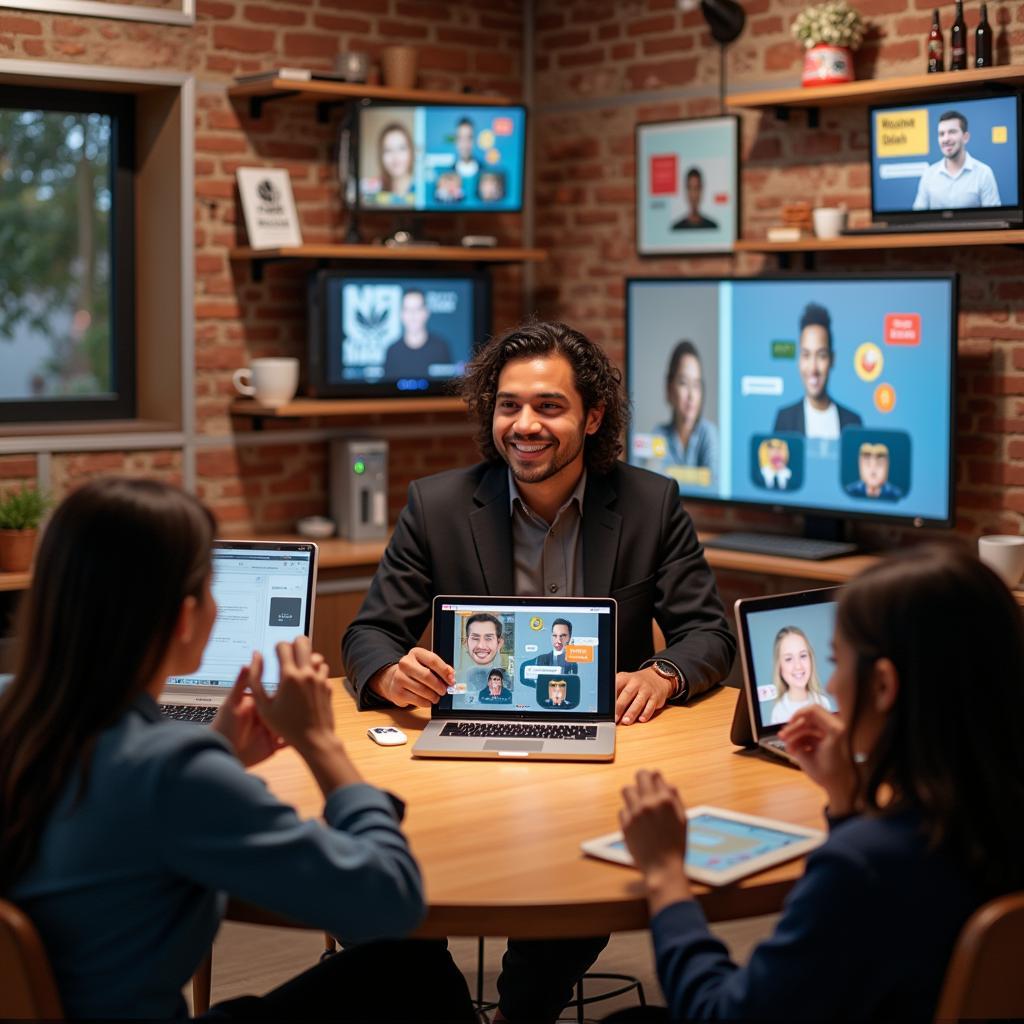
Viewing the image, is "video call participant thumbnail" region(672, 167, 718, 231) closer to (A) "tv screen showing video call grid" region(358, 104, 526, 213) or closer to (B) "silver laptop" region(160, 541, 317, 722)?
(A) "tv screen showing video call grid" region(358, 104, 526, 213)

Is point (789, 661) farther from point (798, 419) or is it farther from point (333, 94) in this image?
point (333, 94)

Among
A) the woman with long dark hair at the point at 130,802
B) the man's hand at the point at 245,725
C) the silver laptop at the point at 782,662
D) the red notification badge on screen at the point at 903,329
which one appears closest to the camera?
the woman with long dark hair at the point at 130,802

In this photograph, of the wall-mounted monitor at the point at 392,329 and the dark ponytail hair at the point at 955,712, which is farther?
the wall-mounted monitor at the point at 392,329

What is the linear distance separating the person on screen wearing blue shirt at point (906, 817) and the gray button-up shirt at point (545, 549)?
1.31m

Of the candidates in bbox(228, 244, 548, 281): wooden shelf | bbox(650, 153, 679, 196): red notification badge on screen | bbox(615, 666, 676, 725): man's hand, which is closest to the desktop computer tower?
bbox(228, 244, 548, 281): wooden shelf

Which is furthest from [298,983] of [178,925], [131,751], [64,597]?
[64,597]

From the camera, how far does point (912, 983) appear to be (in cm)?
159

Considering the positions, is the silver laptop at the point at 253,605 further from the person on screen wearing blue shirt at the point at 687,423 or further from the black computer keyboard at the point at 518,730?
the person on screen wearing blue shirt at the point at 687,423

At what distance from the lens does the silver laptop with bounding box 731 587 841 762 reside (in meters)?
2.35

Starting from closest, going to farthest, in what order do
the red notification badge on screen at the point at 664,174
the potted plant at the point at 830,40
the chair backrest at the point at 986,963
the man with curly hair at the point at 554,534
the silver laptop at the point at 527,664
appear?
1. the chair backrest at the point at 986,963
2. the silver laptop at the point at 527,664
3. the man with curly hair at the point at 554,534
4. the potted plant at the point at 830,40
5. the red notification badge on screen at the point at 664,174

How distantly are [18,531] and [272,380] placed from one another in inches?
38.5

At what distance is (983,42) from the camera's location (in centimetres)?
414

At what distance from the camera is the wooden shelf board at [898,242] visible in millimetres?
4082

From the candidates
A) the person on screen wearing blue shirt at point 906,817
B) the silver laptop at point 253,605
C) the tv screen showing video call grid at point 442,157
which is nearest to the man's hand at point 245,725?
the silver laptop at point 253,605
